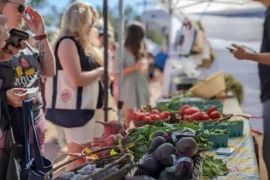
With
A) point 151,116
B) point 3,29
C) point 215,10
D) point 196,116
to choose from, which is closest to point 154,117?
point 151,116

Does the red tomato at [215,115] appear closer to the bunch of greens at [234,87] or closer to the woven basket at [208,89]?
the woven basket at [208,89]

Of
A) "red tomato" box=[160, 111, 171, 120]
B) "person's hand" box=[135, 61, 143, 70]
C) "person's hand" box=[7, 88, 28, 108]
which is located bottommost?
"red tomato" box=[160, 111, 171, 120]

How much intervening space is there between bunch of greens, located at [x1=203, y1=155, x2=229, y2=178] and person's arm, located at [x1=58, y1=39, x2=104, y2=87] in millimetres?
1558

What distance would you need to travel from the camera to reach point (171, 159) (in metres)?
2.01

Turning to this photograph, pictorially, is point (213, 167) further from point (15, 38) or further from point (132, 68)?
point (132, 68)

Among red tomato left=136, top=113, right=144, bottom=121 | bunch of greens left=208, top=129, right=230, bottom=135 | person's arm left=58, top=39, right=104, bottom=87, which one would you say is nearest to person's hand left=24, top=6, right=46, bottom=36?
person's arm left=58, top=39, right=104, bottom=87

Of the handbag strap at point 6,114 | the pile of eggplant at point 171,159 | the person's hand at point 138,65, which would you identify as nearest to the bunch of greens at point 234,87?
the person's hand at point 138,65

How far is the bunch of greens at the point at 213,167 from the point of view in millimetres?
2318

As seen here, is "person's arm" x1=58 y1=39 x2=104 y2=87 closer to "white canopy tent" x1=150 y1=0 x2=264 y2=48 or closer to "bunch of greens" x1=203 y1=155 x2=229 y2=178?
"bunch of greens" x1=203 y1=155 x2=229 y2=178

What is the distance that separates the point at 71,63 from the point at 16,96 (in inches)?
45.0

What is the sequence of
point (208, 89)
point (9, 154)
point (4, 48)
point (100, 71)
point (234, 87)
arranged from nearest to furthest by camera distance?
point (4, 48) < point (9, 154) < point (100, 71) < point (208, 89) < point (234, 87)

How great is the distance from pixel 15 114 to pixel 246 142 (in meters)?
1.41

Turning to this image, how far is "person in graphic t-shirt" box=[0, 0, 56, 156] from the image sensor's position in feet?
8.71

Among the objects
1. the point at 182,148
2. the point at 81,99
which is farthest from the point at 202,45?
the point at 182,148
